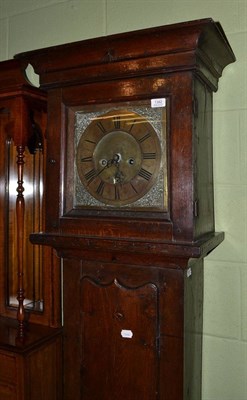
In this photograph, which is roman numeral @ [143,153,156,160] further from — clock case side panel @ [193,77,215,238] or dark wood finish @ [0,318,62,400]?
dark wood finish @ [0,318,62,400]

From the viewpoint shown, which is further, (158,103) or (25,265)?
(25,265)

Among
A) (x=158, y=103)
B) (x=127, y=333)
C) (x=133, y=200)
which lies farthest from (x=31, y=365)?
(x=158, y=103)

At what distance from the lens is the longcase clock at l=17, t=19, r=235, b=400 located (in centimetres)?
121

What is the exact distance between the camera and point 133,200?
4.25 feet

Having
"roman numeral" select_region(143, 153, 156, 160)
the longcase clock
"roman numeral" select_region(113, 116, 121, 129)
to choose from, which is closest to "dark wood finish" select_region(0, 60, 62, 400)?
the longcase clock

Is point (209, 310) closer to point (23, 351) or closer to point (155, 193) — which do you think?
point (155, 193)

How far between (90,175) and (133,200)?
0.60 feet

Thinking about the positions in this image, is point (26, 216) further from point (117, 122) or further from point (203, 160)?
point (203, 160)

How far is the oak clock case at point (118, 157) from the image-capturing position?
1.26 metres

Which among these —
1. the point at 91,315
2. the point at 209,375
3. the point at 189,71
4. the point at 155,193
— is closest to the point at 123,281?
the point at 91,315

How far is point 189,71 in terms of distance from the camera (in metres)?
1.19

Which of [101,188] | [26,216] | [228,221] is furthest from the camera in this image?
[26,216]

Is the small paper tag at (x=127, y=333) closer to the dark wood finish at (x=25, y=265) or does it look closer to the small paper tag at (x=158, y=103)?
the dark wood finish at (x=25, y=265)

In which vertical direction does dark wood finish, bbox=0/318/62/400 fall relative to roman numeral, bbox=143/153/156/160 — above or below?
below
